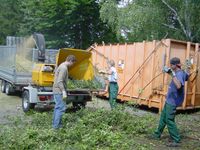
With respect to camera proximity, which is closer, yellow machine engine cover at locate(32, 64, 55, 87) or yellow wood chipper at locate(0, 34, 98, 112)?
yellow wood chipper at locate(0, 34, 98, 112)

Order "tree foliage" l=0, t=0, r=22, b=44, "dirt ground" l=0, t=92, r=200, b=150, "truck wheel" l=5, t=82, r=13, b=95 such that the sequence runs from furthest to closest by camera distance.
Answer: "tree foliage" l=0, t=0, r=22, b=44, "truck wheel" l=5, t=82, r=13, b=95, "dirt ground" l=0, t=92, r=200, b=150

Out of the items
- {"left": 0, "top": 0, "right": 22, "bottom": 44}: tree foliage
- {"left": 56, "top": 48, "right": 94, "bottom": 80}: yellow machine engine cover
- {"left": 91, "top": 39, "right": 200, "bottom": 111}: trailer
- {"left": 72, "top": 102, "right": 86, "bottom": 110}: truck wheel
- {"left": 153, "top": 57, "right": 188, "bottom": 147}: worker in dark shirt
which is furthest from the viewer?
{"left": 0, "top": 0, "right": 22, "bottom": 44}: tree foliage

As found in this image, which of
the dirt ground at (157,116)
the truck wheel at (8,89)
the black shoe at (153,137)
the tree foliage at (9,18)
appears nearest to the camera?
the dirt ground at (157,116)

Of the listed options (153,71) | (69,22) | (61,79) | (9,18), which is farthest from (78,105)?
(9,18)

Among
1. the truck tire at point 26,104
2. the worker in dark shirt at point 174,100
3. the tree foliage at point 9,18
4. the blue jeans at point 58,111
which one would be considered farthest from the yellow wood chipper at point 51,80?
the tree foliage at point 9,18

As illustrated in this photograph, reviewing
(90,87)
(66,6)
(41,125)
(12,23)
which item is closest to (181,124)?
(90,87)

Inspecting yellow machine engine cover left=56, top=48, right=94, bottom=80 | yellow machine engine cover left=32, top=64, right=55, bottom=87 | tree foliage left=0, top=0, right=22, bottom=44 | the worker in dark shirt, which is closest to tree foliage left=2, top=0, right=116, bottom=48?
tree foliage left=0, top=0, right=22, bottom=44

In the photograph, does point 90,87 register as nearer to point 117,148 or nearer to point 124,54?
point 124,54

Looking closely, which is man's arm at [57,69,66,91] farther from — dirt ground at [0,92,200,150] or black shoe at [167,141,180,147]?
black shoe at [167,141,180,147]

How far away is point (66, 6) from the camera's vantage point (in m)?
28.8

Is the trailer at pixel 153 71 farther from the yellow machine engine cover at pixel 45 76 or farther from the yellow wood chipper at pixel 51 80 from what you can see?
the yellow machine engine cover at pixel 45 76

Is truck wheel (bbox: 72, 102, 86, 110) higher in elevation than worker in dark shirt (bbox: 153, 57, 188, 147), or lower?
lower

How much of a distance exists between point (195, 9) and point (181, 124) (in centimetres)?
998

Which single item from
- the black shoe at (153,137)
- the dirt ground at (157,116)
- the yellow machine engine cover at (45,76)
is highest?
the yellow machine engine cover at (45,76)
